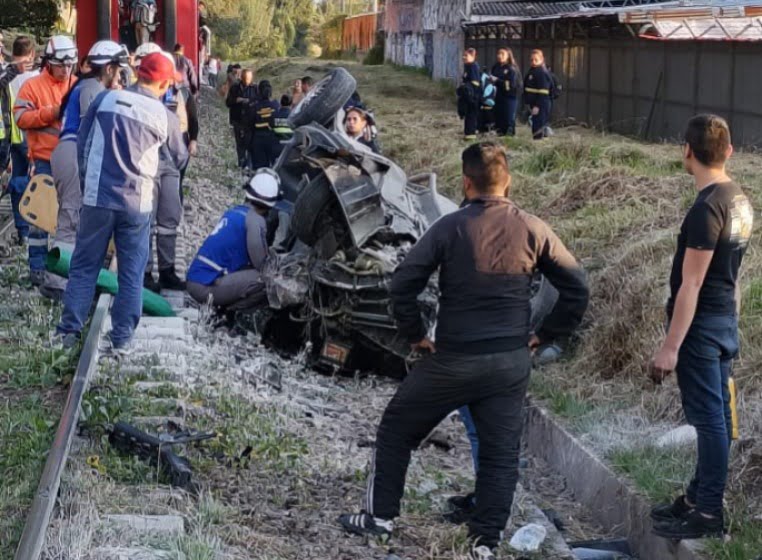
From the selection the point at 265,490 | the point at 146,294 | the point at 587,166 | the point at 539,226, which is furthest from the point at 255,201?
the point at 587,166

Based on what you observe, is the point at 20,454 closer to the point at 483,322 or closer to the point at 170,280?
the point at 483,322

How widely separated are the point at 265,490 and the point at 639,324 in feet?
11.1

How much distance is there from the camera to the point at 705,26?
22.9m

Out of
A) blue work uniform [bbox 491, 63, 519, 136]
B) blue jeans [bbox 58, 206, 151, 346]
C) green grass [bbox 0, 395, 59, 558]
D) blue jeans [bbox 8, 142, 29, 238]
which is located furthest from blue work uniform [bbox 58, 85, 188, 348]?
blue work uniform [bbox 491, 63, 519, 136]

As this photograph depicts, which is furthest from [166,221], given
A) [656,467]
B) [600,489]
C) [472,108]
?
[472,108]

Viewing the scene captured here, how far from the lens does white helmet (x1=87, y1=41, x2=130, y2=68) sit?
8328 millimetres

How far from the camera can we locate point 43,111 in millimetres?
9406

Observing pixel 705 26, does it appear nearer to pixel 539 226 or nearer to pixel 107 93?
pixel 107 93

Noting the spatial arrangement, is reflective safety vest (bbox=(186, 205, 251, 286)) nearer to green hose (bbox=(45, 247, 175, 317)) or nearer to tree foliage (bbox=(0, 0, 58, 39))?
green hose (bbox=(45, 247, 175, 317))

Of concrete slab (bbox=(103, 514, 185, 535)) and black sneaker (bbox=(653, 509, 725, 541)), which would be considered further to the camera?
black sneaker (bbox=(653, 509, 725, 541))

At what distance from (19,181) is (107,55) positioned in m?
2.73

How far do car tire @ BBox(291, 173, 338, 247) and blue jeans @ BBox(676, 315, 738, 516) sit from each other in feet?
12.4

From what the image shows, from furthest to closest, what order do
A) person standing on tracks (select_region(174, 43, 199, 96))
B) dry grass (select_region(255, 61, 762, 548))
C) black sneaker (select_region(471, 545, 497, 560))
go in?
person standing on tracks (select_region(174, 43, 199, 96)) < dry grass (select_region(255, 61, 762, 548)) < black sneaker (select_region(471, 545, 497, 560))

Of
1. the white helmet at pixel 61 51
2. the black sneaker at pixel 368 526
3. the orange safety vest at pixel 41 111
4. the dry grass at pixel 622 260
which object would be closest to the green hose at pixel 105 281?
the orange safety vest at pixel 41 111
